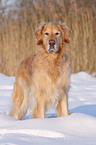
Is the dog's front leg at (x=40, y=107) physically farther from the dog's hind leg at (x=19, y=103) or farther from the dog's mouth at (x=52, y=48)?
the dog's mouth at (x=52, y=48)

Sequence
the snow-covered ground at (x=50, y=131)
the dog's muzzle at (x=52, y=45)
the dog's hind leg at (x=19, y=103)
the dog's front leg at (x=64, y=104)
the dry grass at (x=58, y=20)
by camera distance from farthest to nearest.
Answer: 1. the dry grass at (x=58, y=20)
2. the dog's hind leg at (x=19, y=103)
3. the dog's front leg at (x=64, y=104)
4. the dog's muzzle at (x=52, y=45)
5. the snow-covered ground at (x=50, y=131)

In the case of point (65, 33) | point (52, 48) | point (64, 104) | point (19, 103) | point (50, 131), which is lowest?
point (19, 103)

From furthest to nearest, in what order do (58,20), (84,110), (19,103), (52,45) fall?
1. (58,20)
2. (84,110)
3. (19,103)
4. (52,45)

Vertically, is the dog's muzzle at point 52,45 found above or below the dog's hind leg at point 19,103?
above

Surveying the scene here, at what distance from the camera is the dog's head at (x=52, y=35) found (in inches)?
114

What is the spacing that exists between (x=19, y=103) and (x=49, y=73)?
0.63 metres

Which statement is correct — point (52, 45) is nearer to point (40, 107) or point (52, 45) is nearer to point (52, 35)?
point (52, 35)

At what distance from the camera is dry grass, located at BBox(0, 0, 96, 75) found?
6.19 meters

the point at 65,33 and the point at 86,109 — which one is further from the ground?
the point at 65,33

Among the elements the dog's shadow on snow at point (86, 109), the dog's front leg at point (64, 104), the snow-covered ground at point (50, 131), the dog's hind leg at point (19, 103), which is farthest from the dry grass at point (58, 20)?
the snow-covered ground at point (50, 131)

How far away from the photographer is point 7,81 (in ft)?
18.5

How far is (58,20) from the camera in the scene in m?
6.28

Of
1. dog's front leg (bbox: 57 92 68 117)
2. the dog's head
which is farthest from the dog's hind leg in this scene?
the dog's head

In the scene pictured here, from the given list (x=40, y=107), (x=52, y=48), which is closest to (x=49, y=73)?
(x=52, y=48)
